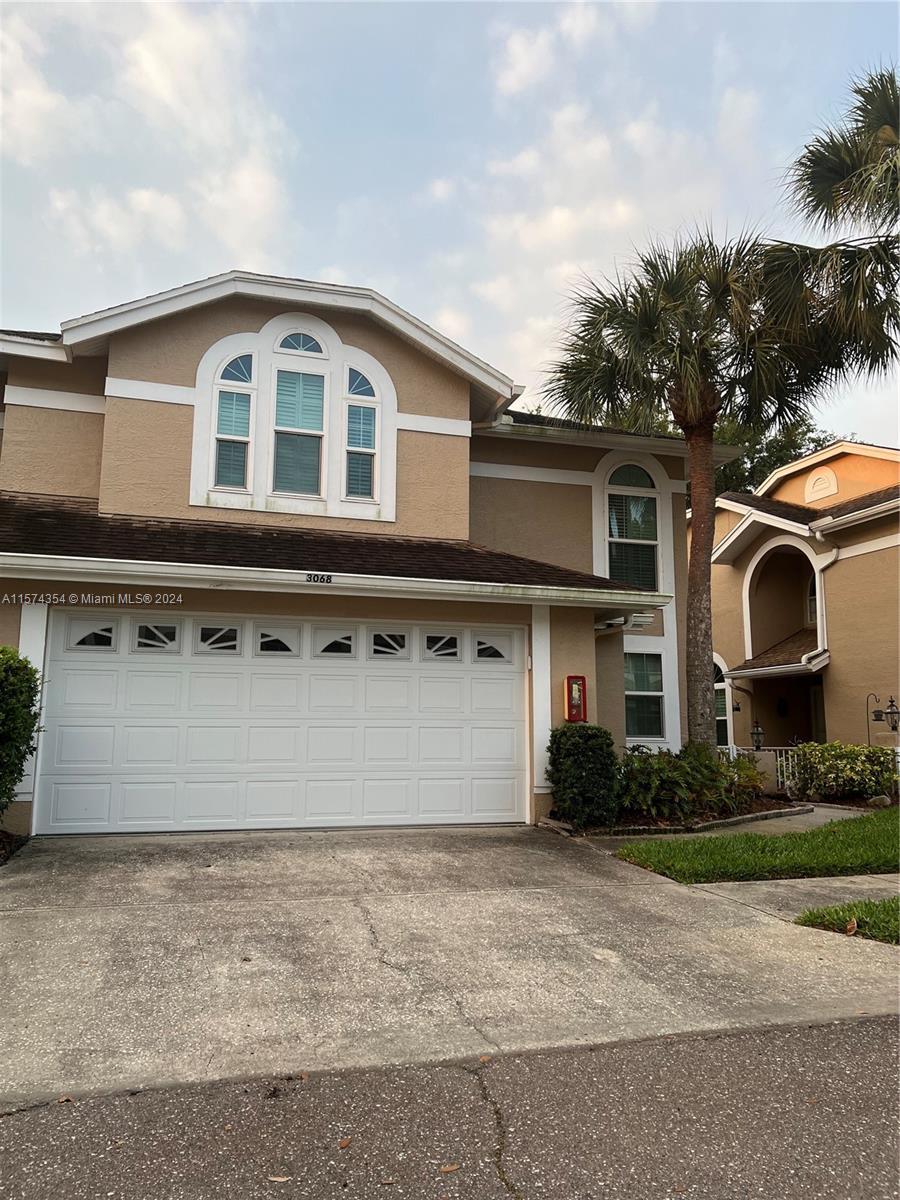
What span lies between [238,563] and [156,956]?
470 centimetres

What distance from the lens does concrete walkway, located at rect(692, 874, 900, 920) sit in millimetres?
6602

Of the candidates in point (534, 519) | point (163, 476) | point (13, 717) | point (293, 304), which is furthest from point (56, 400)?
point (534, 519)

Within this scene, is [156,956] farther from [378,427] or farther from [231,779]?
[378,427]

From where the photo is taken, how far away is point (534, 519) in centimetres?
1307

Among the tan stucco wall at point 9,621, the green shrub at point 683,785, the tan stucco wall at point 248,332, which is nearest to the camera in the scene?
the tan stucco wall at point 9,621

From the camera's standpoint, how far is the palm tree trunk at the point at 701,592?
1184 cm

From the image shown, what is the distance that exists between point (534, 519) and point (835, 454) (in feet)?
33.9

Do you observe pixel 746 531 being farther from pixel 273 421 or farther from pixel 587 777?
pixel 273 421

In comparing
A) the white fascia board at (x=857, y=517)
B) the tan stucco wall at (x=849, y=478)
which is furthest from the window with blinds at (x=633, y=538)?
the tan stucco wall at (x=849, y=478)

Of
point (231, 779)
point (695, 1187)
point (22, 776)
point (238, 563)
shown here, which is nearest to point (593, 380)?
point (238, 563)

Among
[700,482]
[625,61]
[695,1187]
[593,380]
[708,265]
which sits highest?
[625,61]

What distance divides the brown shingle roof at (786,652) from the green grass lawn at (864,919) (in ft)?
38.7

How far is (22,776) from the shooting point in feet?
25.7

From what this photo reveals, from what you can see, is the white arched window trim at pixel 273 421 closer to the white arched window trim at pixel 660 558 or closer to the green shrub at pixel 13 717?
the green shrub at pixel 13 717
